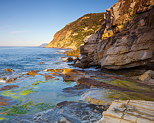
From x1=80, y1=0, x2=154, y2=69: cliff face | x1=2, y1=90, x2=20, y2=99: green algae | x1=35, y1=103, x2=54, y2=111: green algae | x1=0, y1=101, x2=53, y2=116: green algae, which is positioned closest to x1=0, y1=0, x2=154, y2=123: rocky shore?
x1=80, y1=0, x2=154, y2=69: cliff face

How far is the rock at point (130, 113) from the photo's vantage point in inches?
162

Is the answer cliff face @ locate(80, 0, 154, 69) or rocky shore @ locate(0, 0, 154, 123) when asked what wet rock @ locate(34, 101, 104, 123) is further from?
cliff face @ locate(80, 0, 154, 69)

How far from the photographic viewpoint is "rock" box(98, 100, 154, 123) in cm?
412

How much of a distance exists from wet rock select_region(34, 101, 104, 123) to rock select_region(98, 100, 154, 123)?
95 centimetres

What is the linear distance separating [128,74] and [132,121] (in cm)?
1042

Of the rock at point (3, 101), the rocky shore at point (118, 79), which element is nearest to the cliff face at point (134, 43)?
the rocky shore at point (118, 79)

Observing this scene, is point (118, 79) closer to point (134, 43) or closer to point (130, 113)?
point (134, 43)

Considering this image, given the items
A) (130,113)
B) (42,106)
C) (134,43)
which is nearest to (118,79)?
(134,43)

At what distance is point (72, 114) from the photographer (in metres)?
5.82

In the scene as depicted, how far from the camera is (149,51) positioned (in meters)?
11.9

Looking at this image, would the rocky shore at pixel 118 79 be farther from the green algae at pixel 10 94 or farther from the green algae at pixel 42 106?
the green algae at pixel 10 94

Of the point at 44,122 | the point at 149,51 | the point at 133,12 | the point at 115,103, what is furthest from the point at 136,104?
the point at 133,12

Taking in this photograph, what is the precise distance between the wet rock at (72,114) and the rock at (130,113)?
95 centimetres

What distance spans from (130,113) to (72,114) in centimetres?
264
